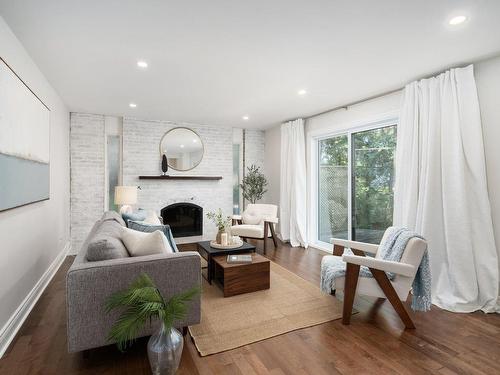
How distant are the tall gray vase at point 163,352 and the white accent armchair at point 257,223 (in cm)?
315

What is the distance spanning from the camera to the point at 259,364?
6.20 ft

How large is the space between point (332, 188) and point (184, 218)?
2970mm

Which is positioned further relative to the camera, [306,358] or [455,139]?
[455,139]

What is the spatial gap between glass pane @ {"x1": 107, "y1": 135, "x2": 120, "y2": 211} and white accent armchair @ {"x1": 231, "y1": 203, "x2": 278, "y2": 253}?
90.9 inches

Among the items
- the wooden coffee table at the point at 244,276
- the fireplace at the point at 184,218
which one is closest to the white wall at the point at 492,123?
the wooden coffee table at the point at 244,276

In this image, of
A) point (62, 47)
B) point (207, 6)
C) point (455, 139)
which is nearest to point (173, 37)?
point (207, 6)

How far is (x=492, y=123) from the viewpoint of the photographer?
106 inches

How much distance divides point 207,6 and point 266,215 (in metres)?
3.90

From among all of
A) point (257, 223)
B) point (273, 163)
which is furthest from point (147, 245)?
point (273, 163)

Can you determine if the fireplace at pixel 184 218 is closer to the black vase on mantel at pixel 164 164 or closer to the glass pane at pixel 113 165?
the black vase on mantel at pixel 164 164

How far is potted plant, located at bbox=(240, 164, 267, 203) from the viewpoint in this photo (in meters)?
6.03

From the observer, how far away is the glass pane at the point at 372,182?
12.8 ft

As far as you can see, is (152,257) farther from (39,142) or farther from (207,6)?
(39,142)

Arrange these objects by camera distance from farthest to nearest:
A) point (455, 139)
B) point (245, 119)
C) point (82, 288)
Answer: point (245, 119) → point (455, 139) → point (82, 288)
